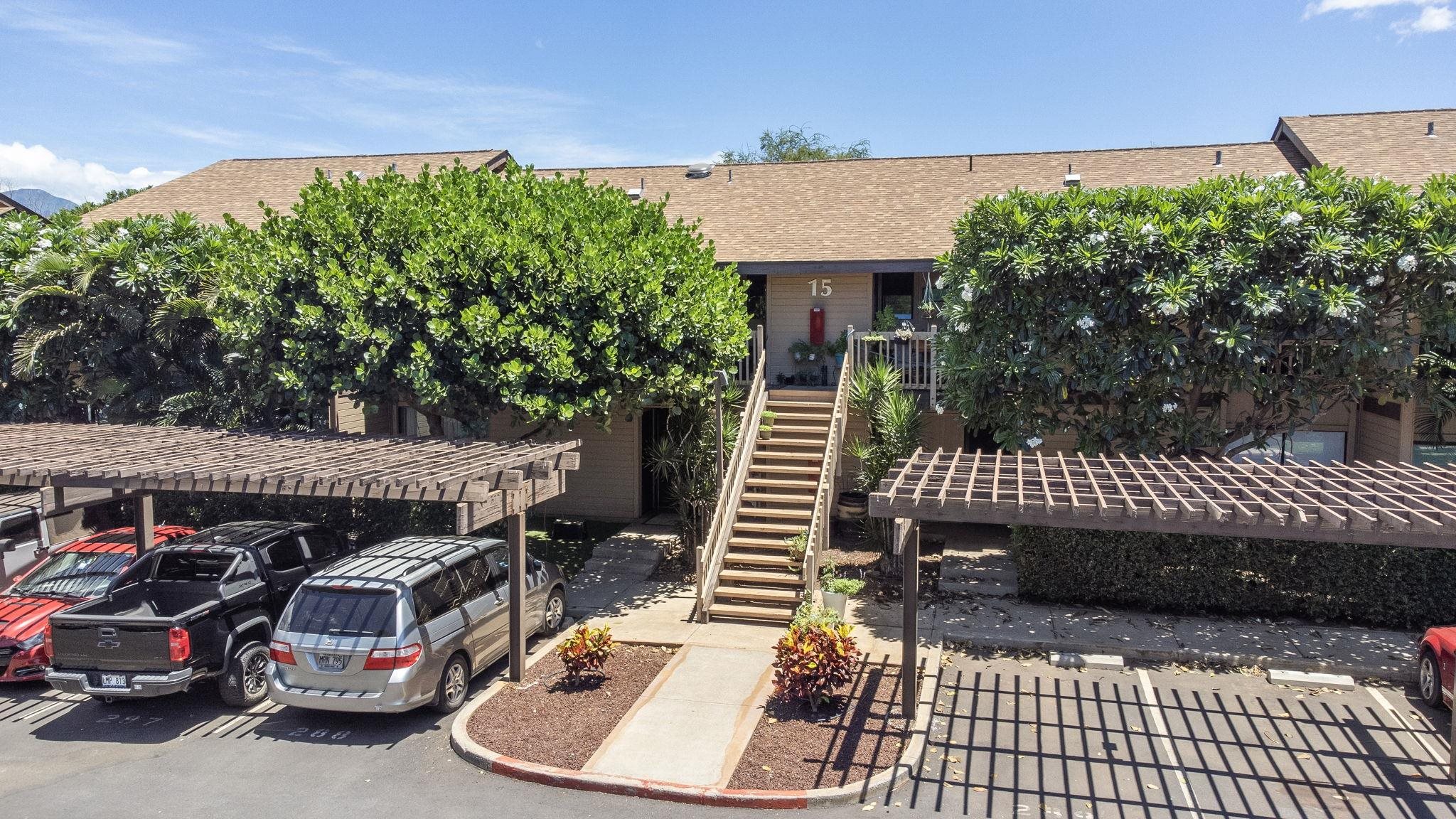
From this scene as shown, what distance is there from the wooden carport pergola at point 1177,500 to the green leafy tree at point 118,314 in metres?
12.5

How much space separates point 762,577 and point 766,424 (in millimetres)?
3706

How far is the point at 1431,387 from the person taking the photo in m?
13.8

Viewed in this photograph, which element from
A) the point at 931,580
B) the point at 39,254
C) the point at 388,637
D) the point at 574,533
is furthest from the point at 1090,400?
the point at 39,254

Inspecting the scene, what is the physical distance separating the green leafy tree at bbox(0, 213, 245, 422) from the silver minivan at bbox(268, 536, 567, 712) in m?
7.99

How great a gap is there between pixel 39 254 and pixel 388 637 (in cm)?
1244

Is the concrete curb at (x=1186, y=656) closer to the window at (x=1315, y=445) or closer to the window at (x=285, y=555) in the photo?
the window at (x=1315, y=445)

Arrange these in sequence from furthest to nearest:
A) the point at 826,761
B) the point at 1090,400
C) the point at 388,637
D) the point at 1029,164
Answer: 1. the point at 1029,164
2. the point at 1090,400
3. the point at 388,637
4. the point at 826,761

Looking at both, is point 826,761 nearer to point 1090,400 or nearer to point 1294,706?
point 1294,706

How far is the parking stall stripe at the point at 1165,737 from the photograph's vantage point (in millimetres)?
8172

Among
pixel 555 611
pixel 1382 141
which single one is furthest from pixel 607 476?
pixel 1382 141

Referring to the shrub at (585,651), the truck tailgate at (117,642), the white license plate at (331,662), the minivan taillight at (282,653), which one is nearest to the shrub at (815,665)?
the shrub at (585,651)

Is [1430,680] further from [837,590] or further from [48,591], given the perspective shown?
[48,591]

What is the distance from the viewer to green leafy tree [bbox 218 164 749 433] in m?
13.3

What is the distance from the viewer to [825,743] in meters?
9.23
